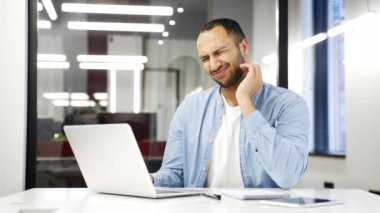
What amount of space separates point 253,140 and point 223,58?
629 millimetres

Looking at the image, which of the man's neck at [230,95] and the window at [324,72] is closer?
the man's neck at [230,95]

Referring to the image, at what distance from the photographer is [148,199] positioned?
1.40 m

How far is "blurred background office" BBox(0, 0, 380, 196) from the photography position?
243cm

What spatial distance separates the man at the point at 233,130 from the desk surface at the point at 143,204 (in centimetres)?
28

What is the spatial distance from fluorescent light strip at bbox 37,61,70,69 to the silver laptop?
3.85 feet

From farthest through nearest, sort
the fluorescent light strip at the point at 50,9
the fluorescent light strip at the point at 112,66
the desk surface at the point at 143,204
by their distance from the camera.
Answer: the fluorescent light strip at the point at 112,66, the fluorescent light strip at the point at 50,9, the desk surface at the point at 143,204

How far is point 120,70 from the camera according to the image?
10.2 feet

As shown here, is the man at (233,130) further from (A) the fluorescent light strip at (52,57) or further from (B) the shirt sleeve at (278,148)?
(A) the fluorescent light strip at (52,57)

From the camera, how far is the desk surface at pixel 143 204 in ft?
3.98

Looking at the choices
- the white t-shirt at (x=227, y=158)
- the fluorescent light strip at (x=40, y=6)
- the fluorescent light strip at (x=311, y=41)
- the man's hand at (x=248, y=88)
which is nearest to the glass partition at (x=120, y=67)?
the fluorescent light strip at (x=40, y=6)

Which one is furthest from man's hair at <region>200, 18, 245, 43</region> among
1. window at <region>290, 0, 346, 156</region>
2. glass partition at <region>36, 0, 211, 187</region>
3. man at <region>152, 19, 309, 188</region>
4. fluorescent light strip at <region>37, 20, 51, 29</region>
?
window at <region>290, 0, 346, 156</region>

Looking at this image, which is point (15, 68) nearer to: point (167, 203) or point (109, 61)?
point (109, 61)

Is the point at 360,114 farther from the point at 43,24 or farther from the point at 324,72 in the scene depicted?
the point at 43,24

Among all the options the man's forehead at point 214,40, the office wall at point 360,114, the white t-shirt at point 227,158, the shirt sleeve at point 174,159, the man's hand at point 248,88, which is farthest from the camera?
the office wall at point 360,114
